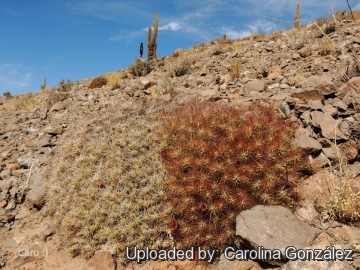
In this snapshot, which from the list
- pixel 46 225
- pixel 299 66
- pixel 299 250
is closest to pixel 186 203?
pixel 299 250

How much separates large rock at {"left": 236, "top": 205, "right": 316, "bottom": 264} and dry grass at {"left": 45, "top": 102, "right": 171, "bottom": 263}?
1183 millimetres

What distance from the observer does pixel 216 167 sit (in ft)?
14.2

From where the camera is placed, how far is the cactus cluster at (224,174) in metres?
4.23

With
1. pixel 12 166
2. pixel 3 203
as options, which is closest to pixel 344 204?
pixel 3 203

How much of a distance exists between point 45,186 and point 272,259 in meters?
4.25

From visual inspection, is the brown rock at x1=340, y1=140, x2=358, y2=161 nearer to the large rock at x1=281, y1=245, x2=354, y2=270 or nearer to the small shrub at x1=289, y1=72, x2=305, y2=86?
the large rock at x1=281, y1=245, x2=354, y2=270

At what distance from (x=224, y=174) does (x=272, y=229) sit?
926 millimetres

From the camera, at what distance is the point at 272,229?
3.77 m

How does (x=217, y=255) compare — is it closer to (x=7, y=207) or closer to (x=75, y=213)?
(x=75, y=213)

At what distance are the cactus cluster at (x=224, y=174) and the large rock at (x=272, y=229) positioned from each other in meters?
0.22

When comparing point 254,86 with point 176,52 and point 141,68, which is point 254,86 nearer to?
point 141,68

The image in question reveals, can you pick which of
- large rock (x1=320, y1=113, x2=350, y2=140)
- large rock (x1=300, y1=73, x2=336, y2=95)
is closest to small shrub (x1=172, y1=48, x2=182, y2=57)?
large rock (x1=300, y1=73, x2=336, y2=95)

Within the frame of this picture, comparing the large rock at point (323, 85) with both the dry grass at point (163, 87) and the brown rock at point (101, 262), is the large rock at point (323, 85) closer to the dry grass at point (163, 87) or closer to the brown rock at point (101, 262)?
the dry grass at point (163, 87)

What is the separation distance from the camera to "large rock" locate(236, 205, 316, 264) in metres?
3.62
